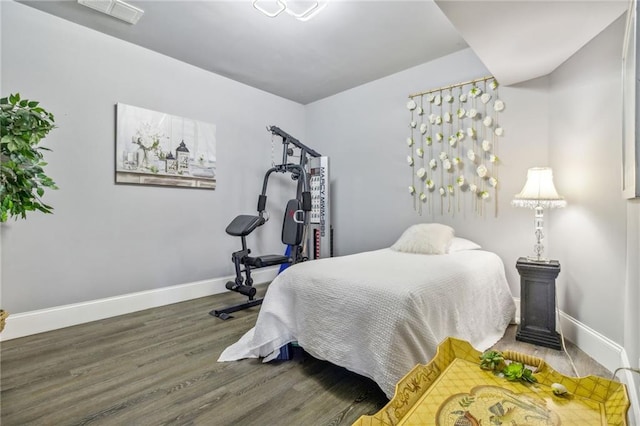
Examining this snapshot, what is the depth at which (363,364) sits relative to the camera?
1.61 metres

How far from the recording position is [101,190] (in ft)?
9.48

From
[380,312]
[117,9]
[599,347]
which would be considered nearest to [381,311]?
[380,312]

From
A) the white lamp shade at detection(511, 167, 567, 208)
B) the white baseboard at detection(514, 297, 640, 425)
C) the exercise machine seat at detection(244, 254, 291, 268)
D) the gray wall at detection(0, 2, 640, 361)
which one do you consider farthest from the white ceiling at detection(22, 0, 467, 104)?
the white baseboard at detection(514, 297, 640, 425)

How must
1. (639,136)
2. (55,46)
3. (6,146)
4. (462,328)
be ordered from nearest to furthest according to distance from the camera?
(639,136) → (6,146) → (462,328) → (55,46)

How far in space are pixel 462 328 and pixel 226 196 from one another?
298cm

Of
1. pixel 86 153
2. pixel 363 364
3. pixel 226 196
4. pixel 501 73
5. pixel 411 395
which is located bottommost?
pixel 363 364

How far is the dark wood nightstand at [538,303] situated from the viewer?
2.25m

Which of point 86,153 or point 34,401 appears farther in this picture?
point 86,153

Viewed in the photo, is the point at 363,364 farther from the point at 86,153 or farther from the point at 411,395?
the point at 86,153

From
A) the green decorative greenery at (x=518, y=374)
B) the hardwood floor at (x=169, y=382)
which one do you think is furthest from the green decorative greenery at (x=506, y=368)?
the hardwood floor at (x=169, y=382)

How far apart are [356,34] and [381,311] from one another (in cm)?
252

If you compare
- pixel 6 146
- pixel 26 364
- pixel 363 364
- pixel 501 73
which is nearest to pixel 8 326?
pixel 26 364

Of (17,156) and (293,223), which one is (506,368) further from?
(293,223)

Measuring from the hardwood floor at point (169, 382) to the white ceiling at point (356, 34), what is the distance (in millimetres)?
2126
